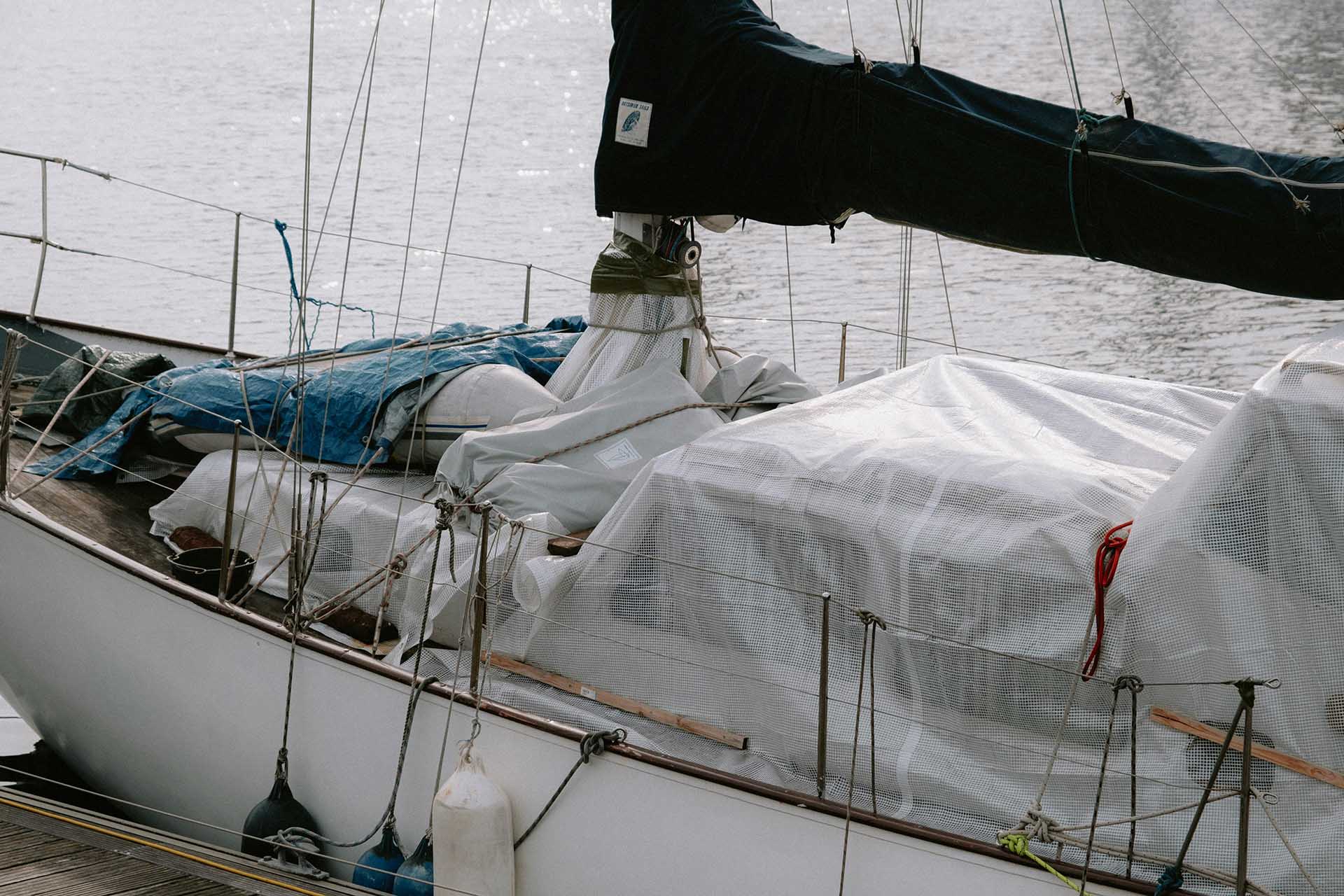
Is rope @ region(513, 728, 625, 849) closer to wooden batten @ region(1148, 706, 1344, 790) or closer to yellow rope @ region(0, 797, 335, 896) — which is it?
yellow rope @ region(0, 797, 335, 896)

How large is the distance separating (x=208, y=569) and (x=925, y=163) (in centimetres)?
232

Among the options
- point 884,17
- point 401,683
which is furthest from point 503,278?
point 884,17

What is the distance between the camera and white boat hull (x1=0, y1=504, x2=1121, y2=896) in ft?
9.39

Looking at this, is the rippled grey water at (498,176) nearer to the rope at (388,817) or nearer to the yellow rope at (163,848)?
the rope at (388,817)

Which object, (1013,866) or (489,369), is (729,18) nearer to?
(489,369)

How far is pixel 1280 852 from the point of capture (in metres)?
2.48

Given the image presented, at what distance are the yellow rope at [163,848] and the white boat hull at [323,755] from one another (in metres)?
0.22

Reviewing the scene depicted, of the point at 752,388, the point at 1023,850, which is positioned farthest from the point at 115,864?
the point at 1023,850

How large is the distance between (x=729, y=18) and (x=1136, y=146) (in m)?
1.29

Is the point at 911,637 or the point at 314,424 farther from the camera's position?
the point at 314,424

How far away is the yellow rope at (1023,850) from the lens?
2564mm

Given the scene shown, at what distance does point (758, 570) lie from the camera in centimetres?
309

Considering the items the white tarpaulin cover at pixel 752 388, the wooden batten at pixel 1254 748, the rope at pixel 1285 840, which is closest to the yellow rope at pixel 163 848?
the white tarpaulin cover at pixel 752 388

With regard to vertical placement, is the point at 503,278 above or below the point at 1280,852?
above
